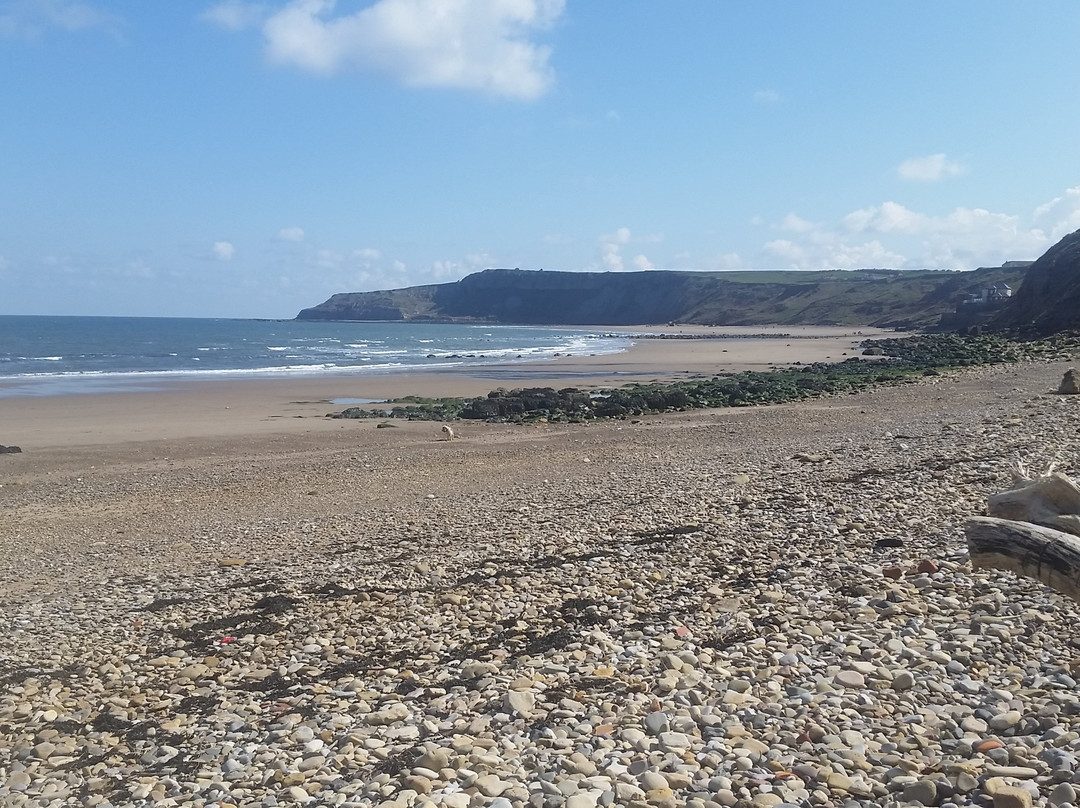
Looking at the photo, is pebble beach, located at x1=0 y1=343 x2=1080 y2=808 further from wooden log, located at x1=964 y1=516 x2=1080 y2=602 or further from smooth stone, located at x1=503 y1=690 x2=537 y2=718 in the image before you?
wooden log, located at x1=964 y1=516 x2=1080 y2=602

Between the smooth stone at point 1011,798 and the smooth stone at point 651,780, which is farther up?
the smooth stone at point 1011,798

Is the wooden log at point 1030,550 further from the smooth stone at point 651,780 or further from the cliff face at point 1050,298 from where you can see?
the cliff face at point 1050,298

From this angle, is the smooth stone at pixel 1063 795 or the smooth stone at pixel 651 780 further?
the smooth stone at pixel 651 780

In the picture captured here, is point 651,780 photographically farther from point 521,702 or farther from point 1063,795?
point 1063,795

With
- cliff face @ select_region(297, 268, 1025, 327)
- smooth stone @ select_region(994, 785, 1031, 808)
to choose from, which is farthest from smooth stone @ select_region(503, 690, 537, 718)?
cliff face @ select_region(297, 268, 1025, 327)

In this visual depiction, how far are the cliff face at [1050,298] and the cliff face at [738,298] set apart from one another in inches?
1116

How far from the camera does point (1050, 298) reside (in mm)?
60125

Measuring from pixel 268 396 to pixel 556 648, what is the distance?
31.0 metres

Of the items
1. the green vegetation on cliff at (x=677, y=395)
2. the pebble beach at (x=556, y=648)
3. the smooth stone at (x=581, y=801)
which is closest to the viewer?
the smooth stone at (x=581, y=801)

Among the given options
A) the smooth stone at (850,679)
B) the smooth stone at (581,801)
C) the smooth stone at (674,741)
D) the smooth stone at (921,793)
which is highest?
the smooth stone at (850,679)

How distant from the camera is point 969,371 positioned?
33.2 m

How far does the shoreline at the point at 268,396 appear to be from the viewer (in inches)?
989

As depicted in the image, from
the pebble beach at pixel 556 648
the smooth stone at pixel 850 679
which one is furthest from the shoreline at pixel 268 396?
the smooth stone at pixel 850 679

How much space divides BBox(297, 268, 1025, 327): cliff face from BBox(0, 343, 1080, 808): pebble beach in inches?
3725
